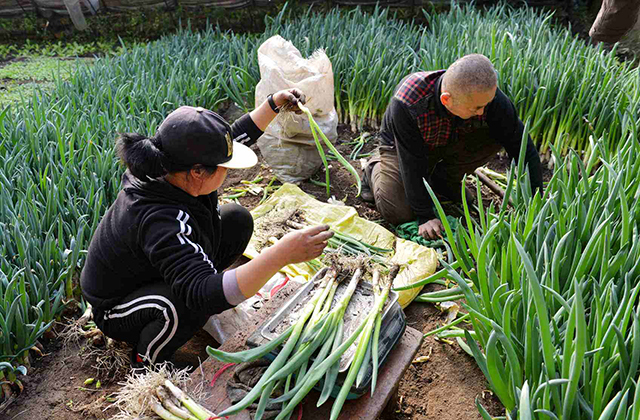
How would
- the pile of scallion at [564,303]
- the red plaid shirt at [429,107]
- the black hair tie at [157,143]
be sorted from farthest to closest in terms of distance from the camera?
the red plaid shirt at [429,107], the black hair tie at [157,143], the pile of scallion at [564,303]

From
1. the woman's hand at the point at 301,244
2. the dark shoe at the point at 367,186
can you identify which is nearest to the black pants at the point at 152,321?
the woman's hand at the point at 301,244

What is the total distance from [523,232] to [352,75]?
1.99 m

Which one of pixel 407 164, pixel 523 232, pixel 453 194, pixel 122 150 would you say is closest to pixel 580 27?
pixel 453 194

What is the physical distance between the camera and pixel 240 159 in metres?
1.67

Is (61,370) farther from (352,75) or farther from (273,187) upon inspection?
(352,75)

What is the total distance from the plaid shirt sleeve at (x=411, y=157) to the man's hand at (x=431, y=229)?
0.14 feet

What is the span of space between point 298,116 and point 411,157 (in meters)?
0.70

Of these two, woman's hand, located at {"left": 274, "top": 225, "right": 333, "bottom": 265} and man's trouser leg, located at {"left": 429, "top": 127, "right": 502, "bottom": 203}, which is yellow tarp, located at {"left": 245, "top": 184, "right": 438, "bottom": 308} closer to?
man's trouser leg, located at {"left": 429, "top": 127, "right": 502, "bottom": 203}

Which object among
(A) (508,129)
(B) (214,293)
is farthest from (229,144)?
(A) (508,129)

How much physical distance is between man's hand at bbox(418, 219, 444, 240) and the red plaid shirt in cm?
41

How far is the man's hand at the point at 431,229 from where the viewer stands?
254 centimetres

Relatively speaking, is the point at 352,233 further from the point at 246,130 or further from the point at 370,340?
the point at 370,340

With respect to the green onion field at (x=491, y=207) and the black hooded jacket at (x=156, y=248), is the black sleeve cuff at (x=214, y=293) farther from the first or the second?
the green onion field at (x=491, y=207)

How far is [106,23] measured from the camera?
556 cm
